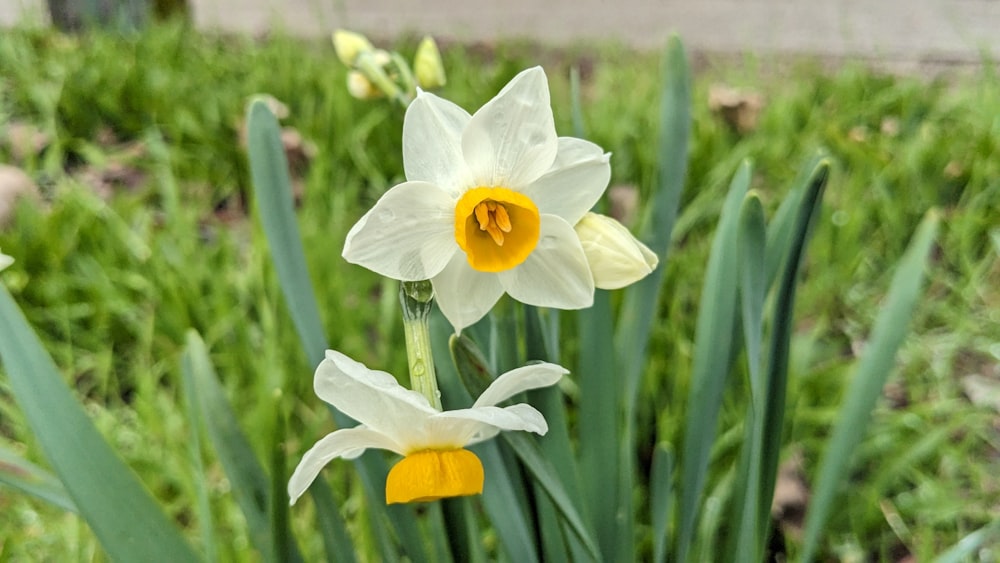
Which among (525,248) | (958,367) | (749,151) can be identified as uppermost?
(525,248)

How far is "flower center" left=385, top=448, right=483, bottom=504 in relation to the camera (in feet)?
1.09

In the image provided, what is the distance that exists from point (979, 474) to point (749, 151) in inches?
29.5

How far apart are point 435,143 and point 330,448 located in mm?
156

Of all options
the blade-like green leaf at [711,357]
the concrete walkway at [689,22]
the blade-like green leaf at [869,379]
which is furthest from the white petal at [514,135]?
the concrete walkway at [689,22]

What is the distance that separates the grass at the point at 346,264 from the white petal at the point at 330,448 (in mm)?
355

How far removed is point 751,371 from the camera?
0.43 meters

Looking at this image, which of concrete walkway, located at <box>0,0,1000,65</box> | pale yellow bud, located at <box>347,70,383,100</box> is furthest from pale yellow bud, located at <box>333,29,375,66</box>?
concrete walkway, located at <box>0,0,1000,65</box>

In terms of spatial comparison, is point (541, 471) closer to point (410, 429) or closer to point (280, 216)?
point (410, 429)

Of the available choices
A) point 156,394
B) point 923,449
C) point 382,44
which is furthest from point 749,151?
point 382,44

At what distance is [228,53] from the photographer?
2.21 meters

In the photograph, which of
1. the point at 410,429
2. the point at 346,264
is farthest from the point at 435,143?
the point at 346,264

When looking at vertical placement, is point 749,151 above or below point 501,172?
below

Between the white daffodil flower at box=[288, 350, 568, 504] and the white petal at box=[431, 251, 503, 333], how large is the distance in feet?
0.14

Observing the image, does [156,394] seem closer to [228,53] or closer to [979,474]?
[979,474]
